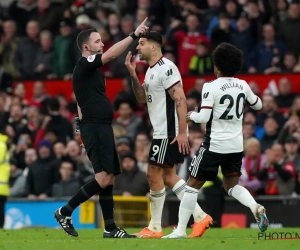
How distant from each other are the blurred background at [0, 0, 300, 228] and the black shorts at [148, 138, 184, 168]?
4.26 metres

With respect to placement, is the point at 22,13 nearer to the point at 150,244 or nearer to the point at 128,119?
the point at 128,119

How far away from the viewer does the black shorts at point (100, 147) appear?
12781 mm

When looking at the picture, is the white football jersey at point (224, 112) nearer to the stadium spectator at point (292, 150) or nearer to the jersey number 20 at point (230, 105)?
the jersey number 20 at point (230, 105)

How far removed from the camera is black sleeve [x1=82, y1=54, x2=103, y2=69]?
1251cm

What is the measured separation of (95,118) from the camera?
12836 mm

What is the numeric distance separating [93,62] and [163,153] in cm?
137

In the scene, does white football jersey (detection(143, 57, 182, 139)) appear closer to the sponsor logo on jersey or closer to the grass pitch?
the sponsor logo on jersey

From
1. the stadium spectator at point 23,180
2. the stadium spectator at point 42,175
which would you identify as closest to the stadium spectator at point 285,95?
the stadium spectator at point 42,175

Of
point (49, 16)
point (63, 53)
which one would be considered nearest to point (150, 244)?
point (63, 53)

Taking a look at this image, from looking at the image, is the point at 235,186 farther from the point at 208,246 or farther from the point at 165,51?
the point at 165,51

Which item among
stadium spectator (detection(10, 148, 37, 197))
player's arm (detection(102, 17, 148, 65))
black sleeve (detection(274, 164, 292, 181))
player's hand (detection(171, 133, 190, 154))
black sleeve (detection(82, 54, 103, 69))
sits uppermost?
player's arm (detection(102, 17, 148, 65))

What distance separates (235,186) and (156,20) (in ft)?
38.6

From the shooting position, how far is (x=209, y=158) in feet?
40.5

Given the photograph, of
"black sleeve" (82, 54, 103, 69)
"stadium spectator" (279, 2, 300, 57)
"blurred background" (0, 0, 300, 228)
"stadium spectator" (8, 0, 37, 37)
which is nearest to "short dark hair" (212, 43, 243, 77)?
"black sleeve" (82, 54, 103, 69)
